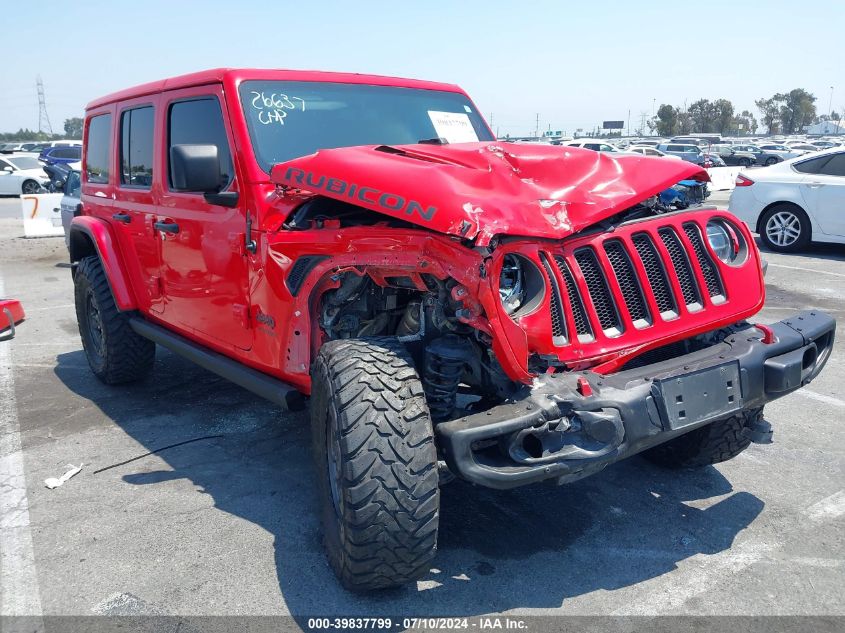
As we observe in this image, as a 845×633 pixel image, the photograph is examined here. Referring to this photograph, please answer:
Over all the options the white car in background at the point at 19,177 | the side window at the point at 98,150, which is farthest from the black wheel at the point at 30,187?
the side window at the point at 98,150

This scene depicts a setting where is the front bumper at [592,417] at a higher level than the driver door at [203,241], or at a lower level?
lower

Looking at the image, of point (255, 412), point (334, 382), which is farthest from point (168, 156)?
point (334, 382)

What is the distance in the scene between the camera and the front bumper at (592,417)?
244 cm

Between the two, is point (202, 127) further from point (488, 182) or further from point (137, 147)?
point (488, 182)

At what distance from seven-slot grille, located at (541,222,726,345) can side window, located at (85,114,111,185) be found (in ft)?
12.8

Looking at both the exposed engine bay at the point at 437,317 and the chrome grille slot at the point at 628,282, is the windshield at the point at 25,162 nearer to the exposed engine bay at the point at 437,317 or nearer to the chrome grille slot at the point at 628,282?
the exposed engine bay at the point at 437,317

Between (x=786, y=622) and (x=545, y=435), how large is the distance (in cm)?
115

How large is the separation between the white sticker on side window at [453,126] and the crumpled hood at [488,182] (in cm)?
109

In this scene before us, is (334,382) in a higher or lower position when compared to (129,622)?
higher

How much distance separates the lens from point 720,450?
3.67 m

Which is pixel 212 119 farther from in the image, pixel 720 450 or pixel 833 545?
pixel 833 545

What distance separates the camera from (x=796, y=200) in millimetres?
10148

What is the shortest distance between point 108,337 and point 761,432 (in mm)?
4204

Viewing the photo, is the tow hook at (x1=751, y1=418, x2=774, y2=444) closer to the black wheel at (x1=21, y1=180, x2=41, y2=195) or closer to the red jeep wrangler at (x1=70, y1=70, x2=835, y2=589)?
the red jeep wrangler at (x1=70, y1=70, x2=835, y2=589)
